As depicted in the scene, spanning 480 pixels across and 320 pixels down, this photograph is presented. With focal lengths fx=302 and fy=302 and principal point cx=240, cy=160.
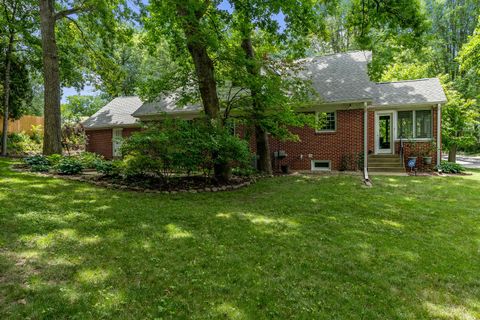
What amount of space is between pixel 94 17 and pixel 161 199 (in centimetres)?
1036

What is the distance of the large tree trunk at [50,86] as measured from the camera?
10516 millimetres

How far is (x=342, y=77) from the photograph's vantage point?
1385 cm

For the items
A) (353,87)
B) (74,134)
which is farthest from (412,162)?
(74,134)

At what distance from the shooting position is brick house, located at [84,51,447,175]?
12602 millimetres

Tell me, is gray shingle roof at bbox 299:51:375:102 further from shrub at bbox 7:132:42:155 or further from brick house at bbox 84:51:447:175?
shrub at bbox 7:132:42:155

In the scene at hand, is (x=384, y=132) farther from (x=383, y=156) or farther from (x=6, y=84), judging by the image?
(x=6, y=84)

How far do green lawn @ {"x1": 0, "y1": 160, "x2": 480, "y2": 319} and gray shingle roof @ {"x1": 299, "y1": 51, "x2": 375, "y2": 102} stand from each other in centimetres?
685

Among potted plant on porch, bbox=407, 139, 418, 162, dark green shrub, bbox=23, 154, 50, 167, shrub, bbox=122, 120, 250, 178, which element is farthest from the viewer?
potted plant on porch, bbox=407, 139, 418, 162

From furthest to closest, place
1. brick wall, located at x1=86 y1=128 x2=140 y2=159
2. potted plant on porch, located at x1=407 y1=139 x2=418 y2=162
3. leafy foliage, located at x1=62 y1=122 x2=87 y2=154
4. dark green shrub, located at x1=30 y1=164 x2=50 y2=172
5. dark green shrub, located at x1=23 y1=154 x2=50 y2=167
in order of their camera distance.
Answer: leafy foliage, located at x1=62 y1=122 x2=87 y2=154, brick wall, located at x1=86 y1=128 x2=140 y2=159, potted plant on porch, located at x1=407 y1=139 x2=418 y2=162, dark green shrub, located at x1=23 y1=154 x2=50 y2=167, dark green shrub, located at x1=30 y1=164 x2=50 y2=172

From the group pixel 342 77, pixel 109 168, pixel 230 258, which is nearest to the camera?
pixel 230 258

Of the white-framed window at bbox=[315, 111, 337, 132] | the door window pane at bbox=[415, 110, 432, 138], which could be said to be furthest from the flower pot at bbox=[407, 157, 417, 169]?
the white-framed window at bbox=[315, 111, 337, 132]

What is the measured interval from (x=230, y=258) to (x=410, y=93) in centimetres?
1305

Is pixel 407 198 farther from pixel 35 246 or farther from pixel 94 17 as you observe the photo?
pixel 94 17

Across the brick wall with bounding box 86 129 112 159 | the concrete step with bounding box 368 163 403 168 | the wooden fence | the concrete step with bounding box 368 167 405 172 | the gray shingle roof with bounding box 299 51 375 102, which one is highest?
the gray shingle roof with bounding box 299 51 375 102
